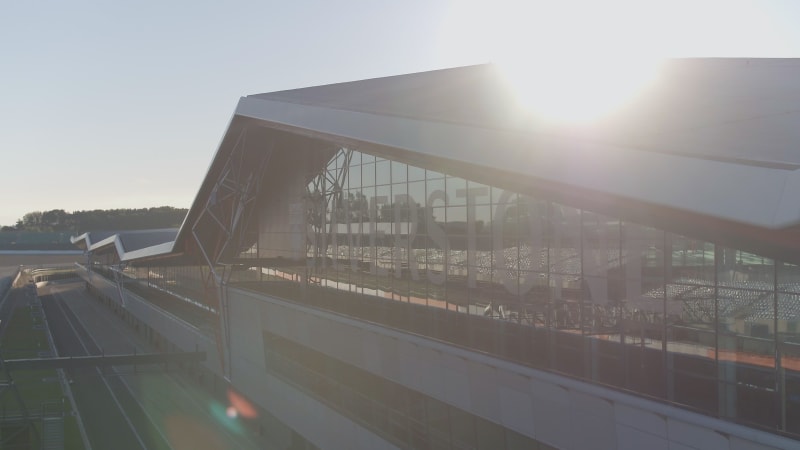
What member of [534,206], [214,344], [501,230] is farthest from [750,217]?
[214,344]

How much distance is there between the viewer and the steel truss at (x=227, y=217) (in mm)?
24248

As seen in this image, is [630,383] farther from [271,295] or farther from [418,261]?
A: [271,295]

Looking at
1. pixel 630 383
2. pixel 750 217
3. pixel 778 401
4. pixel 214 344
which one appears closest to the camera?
pixel 750 217

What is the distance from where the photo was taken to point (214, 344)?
28234 mm

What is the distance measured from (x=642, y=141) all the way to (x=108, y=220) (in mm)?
126312

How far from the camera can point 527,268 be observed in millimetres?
13039

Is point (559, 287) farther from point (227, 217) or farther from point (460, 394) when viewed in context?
point (227, 217)

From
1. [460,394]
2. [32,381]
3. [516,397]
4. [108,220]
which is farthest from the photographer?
[108,220]

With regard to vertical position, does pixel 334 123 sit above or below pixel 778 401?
above

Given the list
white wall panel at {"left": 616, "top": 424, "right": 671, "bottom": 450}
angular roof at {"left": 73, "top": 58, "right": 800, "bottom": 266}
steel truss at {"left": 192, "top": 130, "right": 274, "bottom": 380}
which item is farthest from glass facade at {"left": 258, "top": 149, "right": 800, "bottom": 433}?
steel truss at {"left": 192, "top": 130, "right": 274, "bottom": 380}

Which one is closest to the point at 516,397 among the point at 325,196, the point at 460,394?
the point at 460,394

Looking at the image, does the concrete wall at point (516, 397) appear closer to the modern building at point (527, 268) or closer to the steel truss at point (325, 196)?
the modern building at point (527, 268)

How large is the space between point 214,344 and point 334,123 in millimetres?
17567

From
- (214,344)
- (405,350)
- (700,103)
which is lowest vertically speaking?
(214,344)
